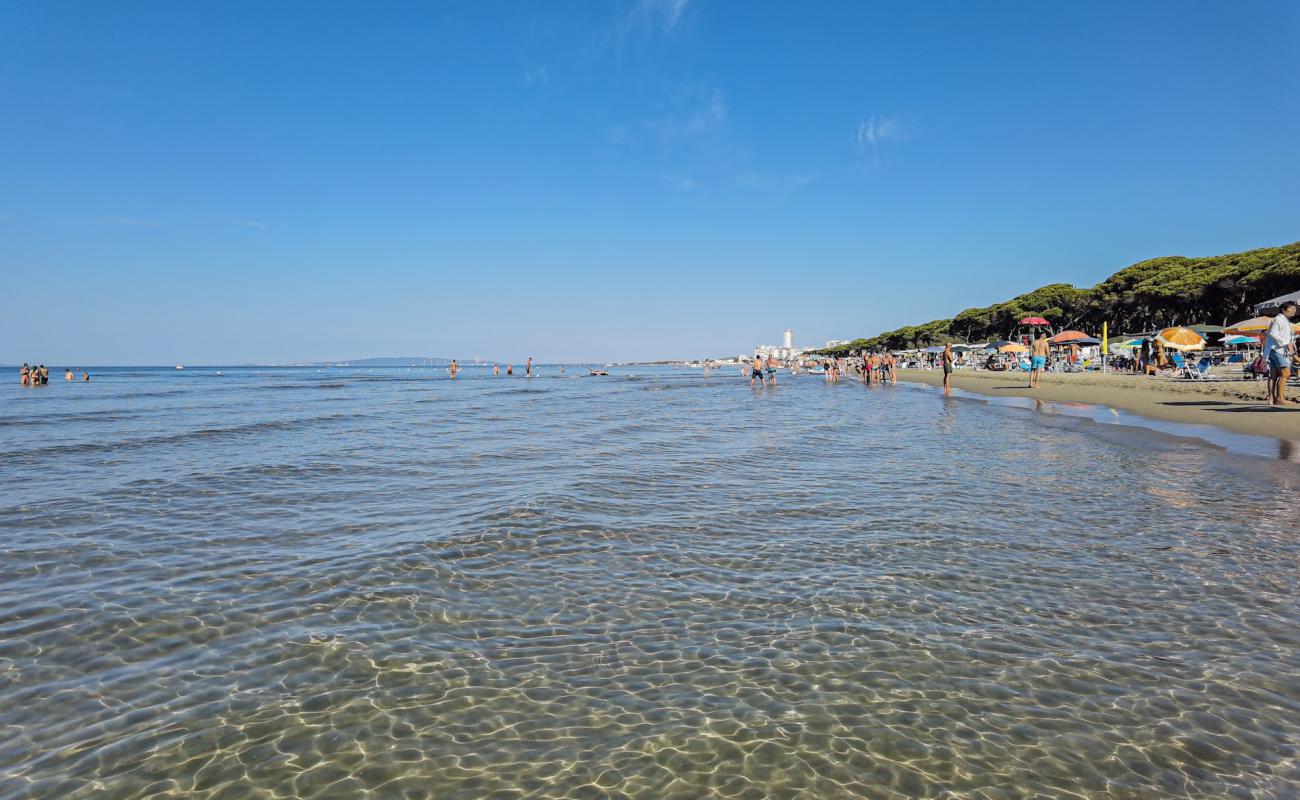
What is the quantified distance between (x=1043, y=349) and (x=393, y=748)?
3598cm

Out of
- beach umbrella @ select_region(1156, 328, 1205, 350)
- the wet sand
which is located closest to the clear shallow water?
the wet sand

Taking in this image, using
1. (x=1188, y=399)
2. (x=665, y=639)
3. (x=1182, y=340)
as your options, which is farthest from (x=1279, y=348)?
(x=1182, y=340)

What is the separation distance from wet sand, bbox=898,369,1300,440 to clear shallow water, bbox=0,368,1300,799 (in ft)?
21.4

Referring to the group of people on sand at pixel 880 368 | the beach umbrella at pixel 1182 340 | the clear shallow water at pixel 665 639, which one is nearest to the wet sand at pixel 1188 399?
the beach umbrella at pixel 1182 340

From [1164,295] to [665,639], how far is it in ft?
227

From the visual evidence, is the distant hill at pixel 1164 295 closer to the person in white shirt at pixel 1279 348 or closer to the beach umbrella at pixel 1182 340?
the beach umbrella at pixel 1182 340

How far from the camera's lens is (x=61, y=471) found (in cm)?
1288

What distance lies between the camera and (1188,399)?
21656 millimetres

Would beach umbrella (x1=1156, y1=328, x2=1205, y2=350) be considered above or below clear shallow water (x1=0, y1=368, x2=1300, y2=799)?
above

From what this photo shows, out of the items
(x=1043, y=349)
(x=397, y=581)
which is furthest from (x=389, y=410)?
(x=1043, y=349)

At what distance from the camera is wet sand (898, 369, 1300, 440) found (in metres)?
15.2

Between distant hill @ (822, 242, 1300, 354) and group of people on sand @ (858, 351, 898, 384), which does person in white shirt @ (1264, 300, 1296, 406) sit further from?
distant hill @ (822, 242, 1300, 354)

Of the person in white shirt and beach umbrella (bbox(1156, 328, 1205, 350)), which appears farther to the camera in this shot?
beach umbrella (bbox(1156, 328, 1205, 350))

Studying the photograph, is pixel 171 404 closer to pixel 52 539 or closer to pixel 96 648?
pixel 52 539
